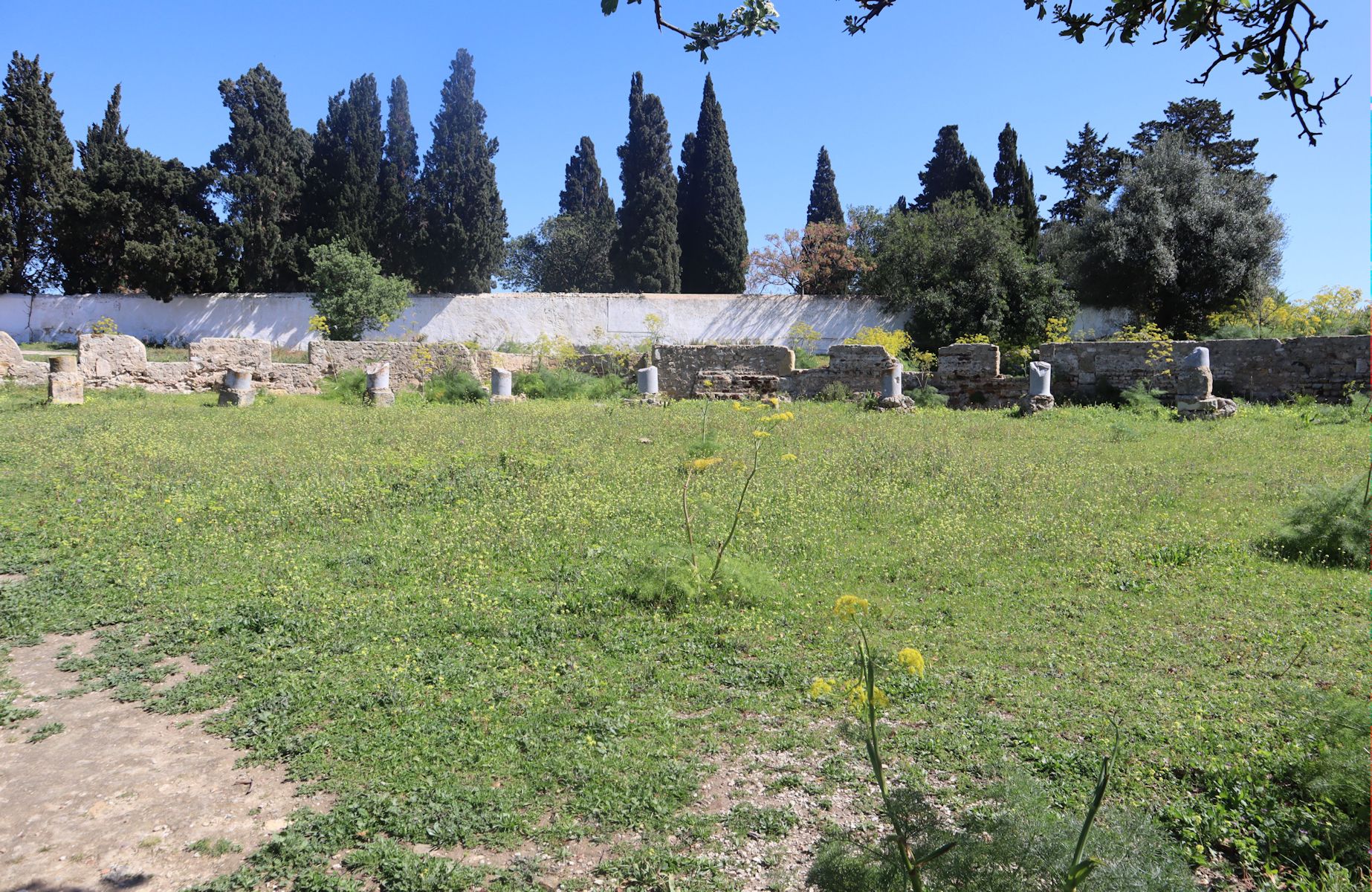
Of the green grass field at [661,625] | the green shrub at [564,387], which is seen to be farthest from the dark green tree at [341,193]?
the green grass field at [661,625]

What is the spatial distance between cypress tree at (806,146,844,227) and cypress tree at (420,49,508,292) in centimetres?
1436

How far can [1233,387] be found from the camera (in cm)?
1630

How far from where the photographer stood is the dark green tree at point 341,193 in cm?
3306

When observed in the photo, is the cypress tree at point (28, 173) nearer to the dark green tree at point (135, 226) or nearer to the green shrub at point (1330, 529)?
the dark green tree at point (135, 226)

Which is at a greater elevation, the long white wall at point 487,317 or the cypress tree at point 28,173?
the cypress tree at point 28,173

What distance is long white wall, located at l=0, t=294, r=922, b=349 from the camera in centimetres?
3062

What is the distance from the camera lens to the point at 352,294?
2834 centimetres

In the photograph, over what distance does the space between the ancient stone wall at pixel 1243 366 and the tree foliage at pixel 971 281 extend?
7.77 m

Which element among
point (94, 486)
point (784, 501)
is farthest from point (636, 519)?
point (94, 486)

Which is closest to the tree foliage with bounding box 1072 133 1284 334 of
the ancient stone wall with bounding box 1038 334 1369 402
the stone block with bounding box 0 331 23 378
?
the ancient stone wall with bounding box 1038 334 1369 402

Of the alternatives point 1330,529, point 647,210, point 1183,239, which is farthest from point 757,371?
point 647,210

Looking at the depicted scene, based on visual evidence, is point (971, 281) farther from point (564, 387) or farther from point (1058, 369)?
point (564, 387)

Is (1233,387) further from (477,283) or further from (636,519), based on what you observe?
(477,283)

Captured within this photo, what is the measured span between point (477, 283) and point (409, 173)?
9.74m
